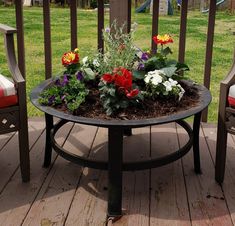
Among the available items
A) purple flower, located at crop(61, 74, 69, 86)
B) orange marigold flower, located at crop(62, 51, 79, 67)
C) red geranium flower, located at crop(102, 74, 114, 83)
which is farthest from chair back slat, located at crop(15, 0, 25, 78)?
red geranium flower, located at crop(102, 74, 114, 83)

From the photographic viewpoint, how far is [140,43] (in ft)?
22.4

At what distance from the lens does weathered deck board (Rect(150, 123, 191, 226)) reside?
2.02m

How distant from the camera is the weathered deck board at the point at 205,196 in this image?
2012mm

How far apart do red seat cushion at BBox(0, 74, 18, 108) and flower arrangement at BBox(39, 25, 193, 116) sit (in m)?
0.14

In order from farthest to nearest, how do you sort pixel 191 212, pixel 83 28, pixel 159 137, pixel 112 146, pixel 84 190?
pixel 83 28 < pixel 159 137 < pixel 84 190 < pixel 191 212 < pixel 112 146

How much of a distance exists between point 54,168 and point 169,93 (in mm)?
859

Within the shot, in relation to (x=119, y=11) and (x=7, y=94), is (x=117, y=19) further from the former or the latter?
(x=7, y=94)

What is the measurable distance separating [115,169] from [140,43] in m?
5.05

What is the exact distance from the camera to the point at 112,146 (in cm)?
194

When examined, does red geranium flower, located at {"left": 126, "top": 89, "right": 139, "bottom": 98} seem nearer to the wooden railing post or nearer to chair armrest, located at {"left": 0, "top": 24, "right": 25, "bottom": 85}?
chair armrest, located at {"left": 0, "top": 24, "right": 25, "bottom": 85}

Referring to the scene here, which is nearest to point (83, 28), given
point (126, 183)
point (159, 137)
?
point (159, 137)

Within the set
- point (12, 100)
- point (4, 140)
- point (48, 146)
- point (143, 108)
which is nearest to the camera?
point (143, 108)

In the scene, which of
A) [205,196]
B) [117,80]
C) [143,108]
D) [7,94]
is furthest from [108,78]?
[205,196]

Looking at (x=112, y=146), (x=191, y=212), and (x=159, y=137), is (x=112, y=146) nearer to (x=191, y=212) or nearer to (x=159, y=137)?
(x=191, y=212)
